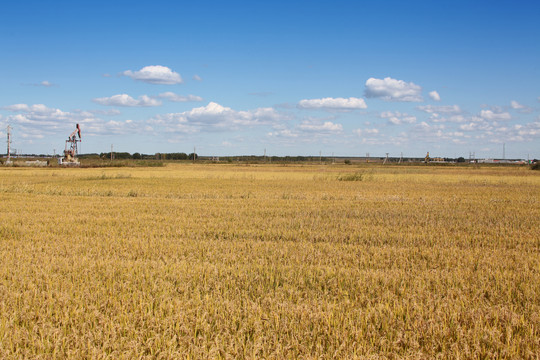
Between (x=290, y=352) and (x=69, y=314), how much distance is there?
2772 mm

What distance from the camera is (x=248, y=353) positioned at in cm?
386

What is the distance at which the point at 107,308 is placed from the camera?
16.0 ft

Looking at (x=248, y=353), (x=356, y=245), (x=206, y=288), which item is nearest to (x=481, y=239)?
(x=356, y=245)

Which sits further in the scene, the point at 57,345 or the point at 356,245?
the point at 356,245

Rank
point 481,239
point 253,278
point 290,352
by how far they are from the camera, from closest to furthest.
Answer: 1. point 290,352
2. point 253,278
3. point 481,239

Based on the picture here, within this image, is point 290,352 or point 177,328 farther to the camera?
point 177,328

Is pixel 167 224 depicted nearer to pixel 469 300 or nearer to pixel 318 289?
pixel 318 289

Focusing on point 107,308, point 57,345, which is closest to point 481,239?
point 107,308

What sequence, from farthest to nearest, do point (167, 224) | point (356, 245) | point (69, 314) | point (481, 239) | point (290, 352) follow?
point (167, 224) < point (481, 239) < point (356, 245) < point (69, 314) < point (290, 352)

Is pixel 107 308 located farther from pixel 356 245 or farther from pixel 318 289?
pixel 356 245

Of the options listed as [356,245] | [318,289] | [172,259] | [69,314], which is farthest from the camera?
[356,245]

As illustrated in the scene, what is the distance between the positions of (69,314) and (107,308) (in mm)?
428

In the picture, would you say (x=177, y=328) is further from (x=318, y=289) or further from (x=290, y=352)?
(x=318, y=289)

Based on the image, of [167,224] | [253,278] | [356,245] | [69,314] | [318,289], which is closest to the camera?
[69,314]
